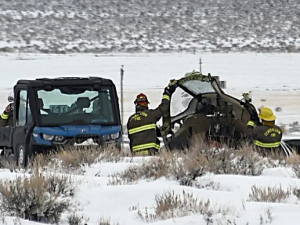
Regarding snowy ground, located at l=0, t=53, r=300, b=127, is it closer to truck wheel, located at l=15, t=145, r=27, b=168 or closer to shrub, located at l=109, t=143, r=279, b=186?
truck wheel, located at l=15, t=145, r=27, b=168

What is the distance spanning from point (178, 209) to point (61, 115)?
6637 mm

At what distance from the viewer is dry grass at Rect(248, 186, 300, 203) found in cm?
760

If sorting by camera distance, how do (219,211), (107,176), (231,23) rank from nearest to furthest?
(219,211)
(107,176)
(231,23)

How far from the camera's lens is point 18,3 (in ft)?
230

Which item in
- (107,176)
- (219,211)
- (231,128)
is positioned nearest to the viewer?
(219,211)

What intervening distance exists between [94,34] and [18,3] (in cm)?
1331

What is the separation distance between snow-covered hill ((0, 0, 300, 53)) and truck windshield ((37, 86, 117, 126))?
38.0 metres

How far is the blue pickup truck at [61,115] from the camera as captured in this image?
42.7ft

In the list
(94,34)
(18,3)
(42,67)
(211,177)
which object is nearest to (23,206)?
(211,177)

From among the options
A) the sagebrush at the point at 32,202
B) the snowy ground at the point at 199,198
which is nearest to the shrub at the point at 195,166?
the snowy ground at the point at 199,198

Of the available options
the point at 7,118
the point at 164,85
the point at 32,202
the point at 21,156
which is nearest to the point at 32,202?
the point at 32,202

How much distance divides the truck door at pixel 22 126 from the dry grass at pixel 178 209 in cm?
587

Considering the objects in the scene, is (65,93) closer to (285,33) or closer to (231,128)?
(231,128)

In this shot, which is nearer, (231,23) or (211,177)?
(211,177)
